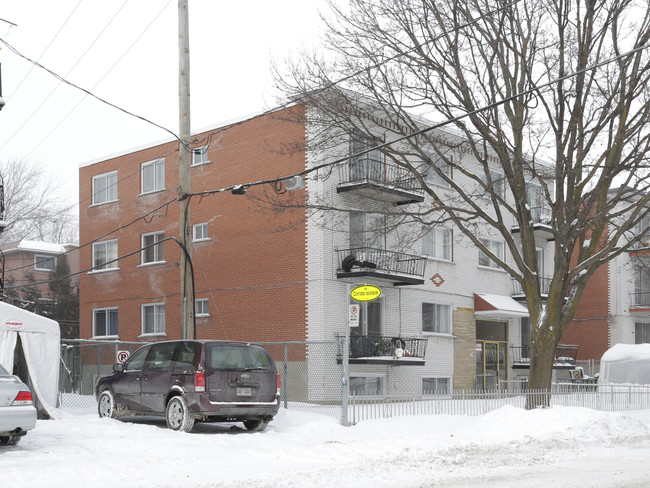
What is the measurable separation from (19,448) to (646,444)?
10.5 m

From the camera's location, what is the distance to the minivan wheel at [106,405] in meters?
16.6

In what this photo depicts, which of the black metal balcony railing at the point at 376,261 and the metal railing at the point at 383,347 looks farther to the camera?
the black metal balcony railing at the point at 376,261

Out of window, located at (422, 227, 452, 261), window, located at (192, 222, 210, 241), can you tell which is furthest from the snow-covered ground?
window, located at (192, 222, 210, 241)

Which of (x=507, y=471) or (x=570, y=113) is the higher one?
(x=570, y=113)

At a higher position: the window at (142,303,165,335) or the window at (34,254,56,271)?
the window at (34,254,56,271)

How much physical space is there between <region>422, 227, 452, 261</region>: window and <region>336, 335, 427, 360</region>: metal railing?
132 inches

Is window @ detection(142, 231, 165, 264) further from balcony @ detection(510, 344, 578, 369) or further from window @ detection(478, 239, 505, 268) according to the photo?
balcony @ detection(510, 344, 578, 369)

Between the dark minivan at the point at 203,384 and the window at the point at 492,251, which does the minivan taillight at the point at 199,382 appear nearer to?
the dark minivan at the point at 203,384

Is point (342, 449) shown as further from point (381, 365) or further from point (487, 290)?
point (487, 290)

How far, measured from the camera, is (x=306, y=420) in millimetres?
17219

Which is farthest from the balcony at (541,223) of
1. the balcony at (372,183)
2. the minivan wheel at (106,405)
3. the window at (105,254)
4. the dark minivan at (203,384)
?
the minivan wheel at (106,405)

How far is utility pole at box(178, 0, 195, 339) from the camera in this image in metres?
19.0

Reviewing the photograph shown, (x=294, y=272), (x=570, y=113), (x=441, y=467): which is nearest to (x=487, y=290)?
(x=294, y=272)

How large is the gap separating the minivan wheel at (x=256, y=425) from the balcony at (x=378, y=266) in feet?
31.9
